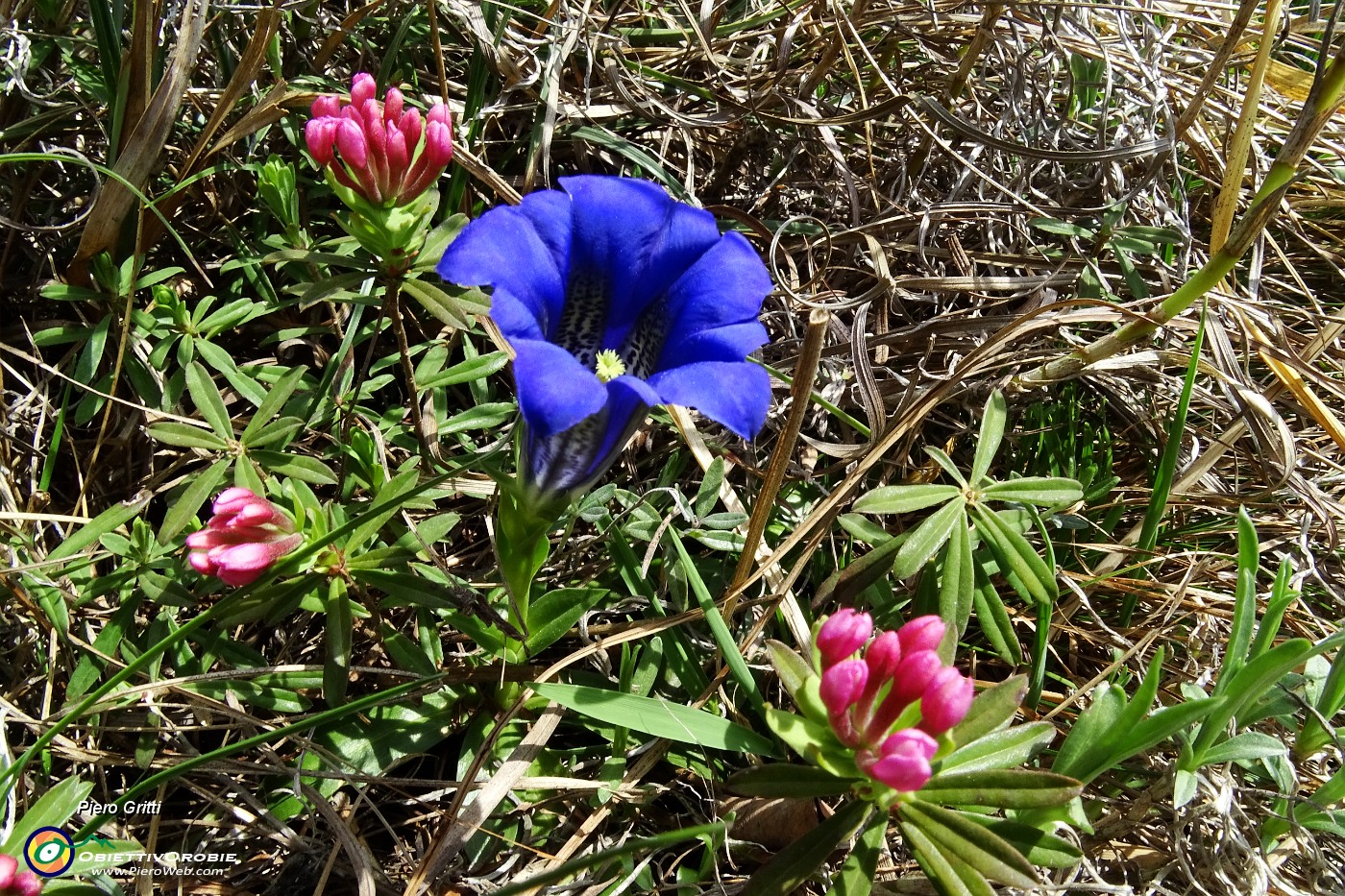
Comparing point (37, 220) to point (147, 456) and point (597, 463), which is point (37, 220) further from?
point (597, 463)

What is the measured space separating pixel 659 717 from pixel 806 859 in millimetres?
417

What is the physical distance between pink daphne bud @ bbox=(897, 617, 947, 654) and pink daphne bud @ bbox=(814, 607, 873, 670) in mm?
64

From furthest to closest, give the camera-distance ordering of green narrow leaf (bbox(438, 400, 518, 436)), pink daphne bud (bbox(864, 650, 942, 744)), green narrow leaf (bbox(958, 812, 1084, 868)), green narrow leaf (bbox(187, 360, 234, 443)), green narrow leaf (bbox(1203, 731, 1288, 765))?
green narrow leaf (bbox(438, 400, 518, 436))
green narrow leaf (bbox(187, 360, 234, 443))
green narrow leaf (bbox(1203, 731, 1288, 765))
green narrow leaf (bbox(958, 812, 1084, 868))
pink daphne bud (bbox(864, 650, 942, 744))

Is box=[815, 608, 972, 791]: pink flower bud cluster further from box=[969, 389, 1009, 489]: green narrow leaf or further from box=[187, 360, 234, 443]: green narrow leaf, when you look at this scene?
box=[187, 360, 234, 443]: green narrow leaf

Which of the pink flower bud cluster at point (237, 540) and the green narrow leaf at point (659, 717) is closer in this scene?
the pink flower bud cluster at point (237, 540)

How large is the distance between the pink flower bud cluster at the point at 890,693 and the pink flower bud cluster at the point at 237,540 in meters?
1.10

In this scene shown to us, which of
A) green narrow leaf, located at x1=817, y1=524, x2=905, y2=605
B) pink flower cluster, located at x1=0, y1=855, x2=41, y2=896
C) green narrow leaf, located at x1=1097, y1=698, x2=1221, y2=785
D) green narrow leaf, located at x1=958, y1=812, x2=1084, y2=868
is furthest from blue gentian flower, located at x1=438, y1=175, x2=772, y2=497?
pink flower cluster, located at x1=0, y1=855, x2=41, y2=896

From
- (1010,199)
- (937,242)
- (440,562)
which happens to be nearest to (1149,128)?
(1010,199)

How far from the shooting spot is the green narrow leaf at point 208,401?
2293 mm

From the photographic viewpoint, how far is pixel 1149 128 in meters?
3.10

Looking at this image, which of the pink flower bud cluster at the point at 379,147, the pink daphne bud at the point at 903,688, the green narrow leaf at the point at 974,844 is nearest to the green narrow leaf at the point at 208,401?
the pink flower bud cluster at the point at 379,147

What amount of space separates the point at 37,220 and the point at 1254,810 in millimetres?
3416

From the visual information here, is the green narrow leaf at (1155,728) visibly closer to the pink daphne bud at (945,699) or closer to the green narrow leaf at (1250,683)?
the green narrow leaf at (1250,683)

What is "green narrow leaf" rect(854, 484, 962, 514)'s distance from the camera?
2.22 m
